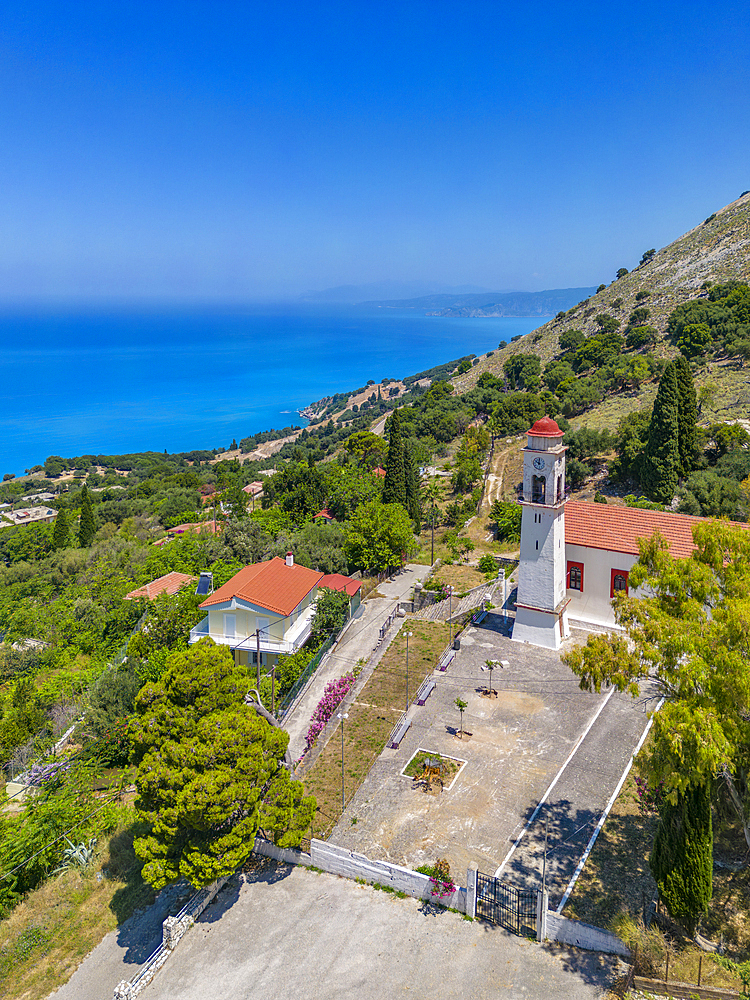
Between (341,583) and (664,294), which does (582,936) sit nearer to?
(341,583)

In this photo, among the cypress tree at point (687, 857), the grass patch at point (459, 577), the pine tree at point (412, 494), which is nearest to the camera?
the cypress tree at point (687, 857)

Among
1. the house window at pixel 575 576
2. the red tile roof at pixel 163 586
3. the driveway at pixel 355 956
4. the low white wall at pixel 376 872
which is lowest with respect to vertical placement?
the driveway at pixel 355 956

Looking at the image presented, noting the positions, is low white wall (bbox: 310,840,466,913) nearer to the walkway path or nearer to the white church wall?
the walkway path

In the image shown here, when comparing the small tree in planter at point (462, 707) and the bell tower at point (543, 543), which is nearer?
the small tree in planter at point (462, 707)

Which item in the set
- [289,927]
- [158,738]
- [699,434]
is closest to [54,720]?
[158,738]

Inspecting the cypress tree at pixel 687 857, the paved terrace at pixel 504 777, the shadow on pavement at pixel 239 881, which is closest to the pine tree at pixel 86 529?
the paved terrace at pixel 504 777

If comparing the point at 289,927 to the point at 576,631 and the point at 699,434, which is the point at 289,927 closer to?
the point at 576,631

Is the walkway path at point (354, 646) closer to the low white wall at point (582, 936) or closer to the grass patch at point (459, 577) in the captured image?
the grass patch at point (459, 577)

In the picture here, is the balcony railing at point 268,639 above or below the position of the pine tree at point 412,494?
below
